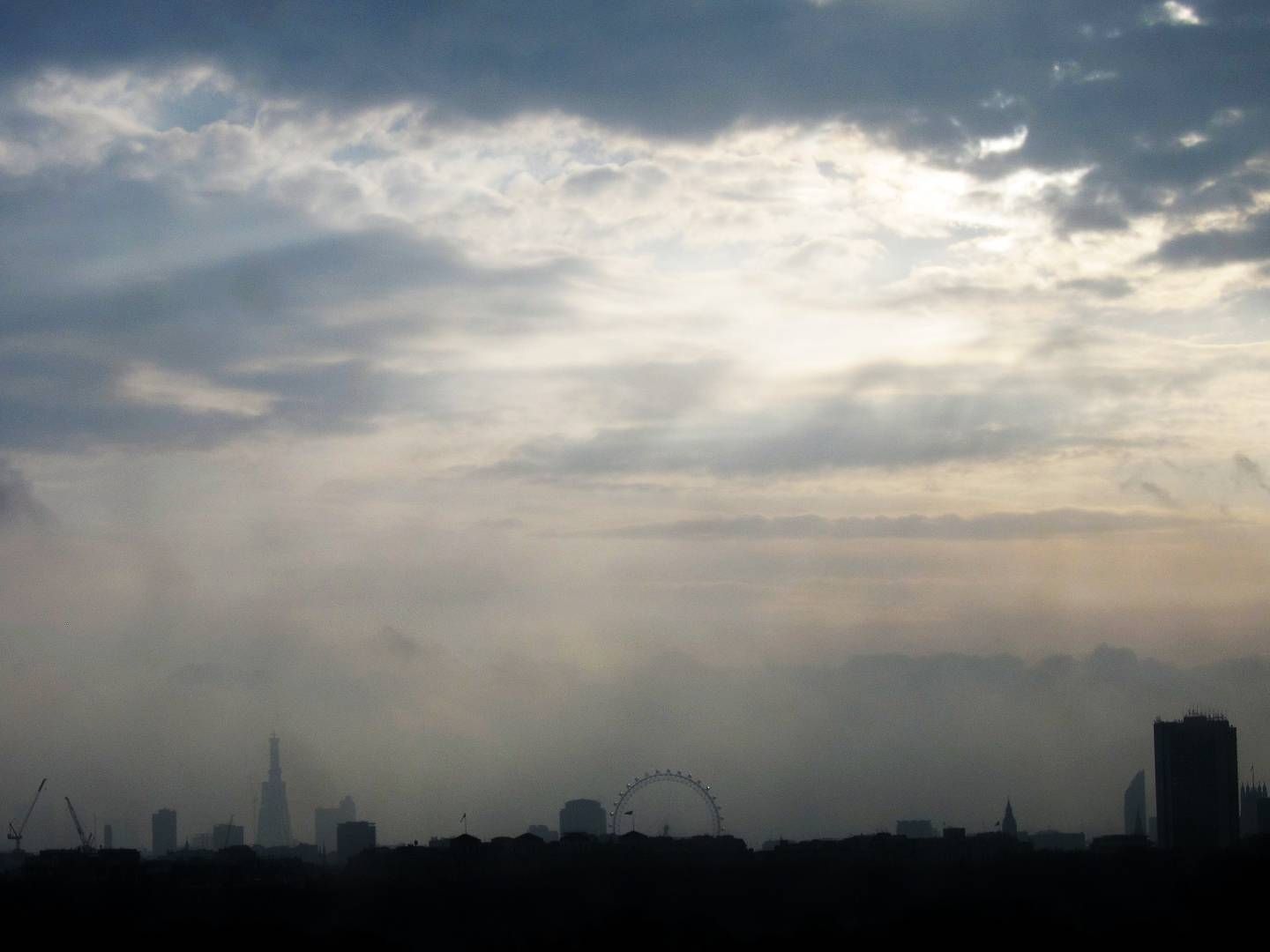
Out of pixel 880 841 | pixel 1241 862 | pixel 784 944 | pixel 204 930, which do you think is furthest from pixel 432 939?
pixel 880 841

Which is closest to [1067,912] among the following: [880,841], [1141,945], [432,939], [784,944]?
[1141,945]

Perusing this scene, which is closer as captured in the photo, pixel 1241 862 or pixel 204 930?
pixel 204 930

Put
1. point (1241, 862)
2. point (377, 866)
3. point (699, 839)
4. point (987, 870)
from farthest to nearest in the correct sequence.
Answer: point (699, 839) < point (377, 866) < point (987, 870) < point (1241, 862)

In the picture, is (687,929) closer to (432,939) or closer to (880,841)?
(432,939)

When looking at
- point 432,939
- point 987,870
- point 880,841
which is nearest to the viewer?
point 432,939

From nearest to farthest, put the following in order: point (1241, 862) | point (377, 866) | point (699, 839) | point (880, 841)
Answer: point (1241, 862), point (377, 866), point (880, 841), point (699, 839)

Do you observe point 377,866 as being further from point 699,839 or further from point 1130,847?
point 1130,847
